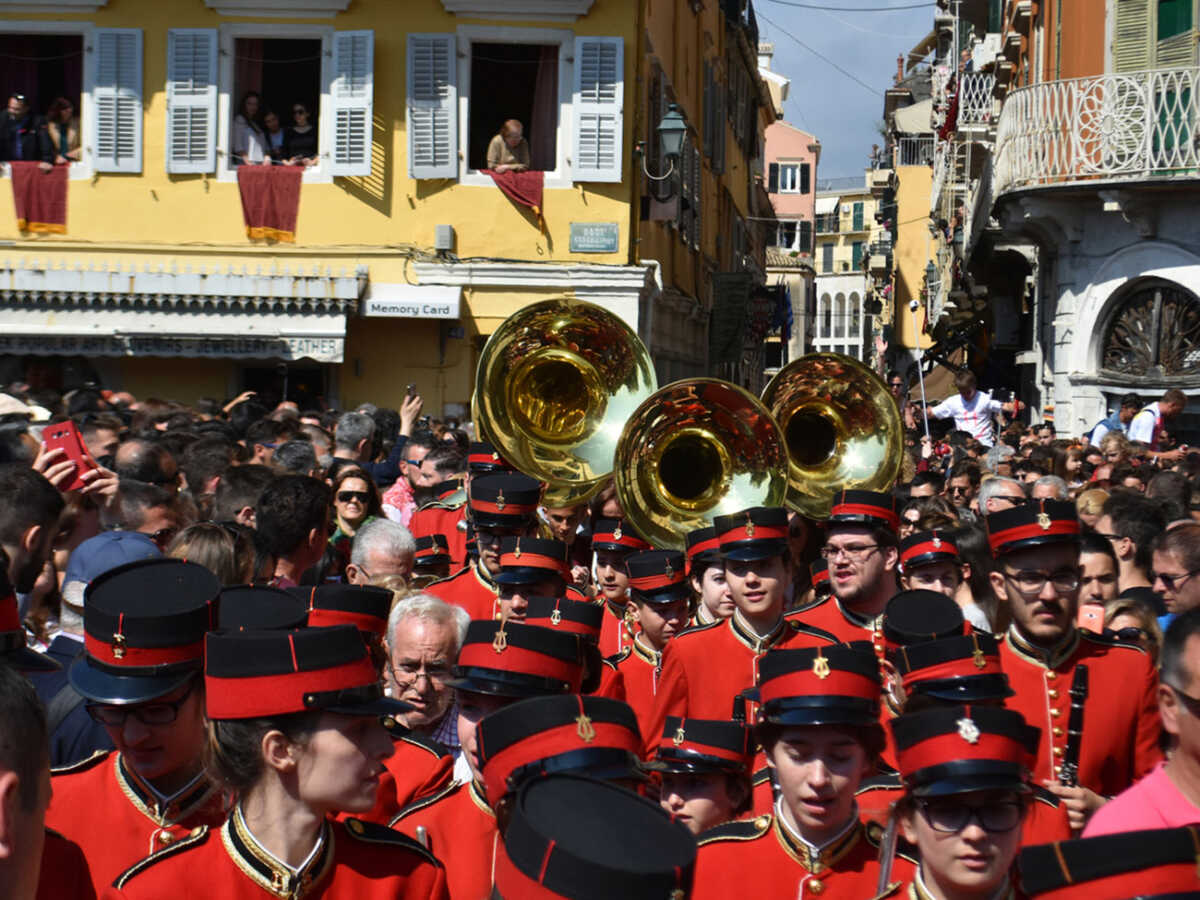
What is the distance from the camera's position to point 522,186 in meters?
18.6

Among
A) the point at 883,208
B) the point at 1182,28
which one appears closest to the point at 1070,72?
the point at 1182,28

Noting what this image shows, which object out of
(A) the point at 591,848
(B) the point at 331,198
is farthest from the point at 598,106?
(A) the point at 591,848

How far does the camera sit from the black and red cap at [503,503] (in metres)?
7.19

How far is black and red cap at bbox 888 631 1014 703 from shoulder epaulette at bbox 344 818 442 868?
63.3 inches

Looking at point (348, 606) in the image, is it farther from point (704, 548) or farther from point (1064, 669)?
point (1064, 669)

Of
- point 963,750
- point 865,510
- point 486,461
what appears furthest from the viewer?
point 486,461

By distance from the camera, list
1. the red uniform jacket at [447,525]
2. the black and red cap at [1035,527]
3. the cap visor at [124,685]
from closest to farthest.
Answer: the cap visor at [124,685] → the black and red cap at [1035,527] → the red uniform jacket at [447,525]

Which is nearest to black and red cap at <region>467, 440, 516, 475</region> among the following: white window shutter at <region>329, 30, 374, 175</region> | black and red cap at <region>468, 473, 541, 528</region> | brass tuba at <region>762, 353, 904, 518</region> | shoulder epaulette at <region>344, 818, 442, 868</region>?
black and red cap at <region>468, 473, 541, 528</region>

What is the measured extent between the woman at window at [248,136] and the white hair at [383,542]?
1311 centimetres

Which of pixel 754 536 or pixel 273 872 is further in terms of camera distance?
pixel 754 536

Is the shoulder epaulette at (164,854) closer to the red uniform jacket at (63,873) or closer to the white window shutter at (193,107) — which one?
the red uniform jacket at (63,873)

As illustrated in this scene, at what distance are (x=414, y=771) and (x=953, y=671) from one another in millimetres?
1563

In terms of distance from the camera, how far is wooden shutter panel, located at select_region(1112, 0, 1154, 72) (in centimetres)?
1777

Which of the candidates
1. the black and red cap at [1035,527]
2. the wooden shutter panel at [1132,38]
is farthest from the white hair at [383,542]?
the wooden shutter panel at [1132,38]
